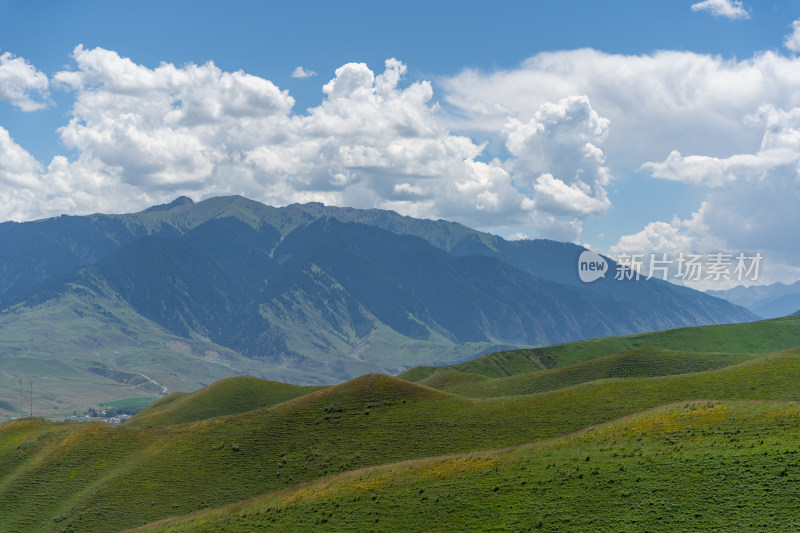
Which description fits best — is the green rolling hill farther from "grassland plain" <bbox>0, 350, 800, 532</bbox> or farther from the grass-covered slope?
the grass-covered slope

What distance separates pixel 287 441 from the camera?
107000mm

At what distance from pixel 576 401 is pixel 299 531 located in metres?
62.9

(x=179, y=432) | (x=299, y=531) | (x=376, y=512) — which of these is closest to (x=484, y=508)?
(x=376, y=512)

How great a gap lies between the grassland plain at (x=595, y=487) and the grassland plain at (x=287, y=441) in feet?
59.3

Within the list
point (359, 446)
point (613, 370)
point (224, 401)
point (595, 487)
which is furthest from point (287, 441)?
point (613, 370)

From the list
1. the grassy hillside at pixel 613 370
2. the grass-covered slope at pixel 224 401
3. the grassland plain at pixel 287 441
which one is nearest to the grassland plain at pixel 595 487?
the grassland plain at pixel 287 441

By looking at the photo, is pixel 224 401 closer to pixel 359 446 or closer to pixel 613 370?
pixel 359 446

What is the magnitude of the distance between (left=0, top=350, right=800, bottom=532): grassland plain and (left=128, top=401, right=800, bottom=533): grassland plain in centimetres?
1806

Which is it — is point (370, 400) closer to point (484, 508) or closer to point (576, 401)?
point (576, 401)

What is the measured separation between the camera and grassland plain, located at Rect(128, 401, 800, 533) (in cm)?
5250

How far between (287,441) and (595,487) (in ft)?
201

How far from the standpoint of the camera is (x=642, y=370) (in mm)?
178750

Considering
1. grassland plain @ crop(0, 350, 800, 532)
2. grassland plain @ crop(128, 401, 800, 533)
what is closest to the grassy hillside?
grassland plain @ crop(0, 350, 800, 532)

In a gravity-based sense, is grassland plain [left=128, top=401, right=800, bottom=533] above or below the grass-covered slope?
above
